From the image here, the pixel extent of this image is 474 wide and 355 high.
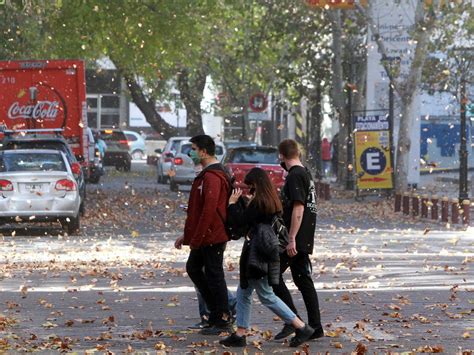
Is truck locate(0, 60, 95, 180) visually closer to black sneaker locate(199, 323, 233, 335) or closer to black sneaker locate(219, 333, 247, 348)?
black sneaker locate(199, 323, 233, 335)

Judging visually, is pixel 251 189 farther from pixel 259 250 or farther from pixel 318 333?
pixel 318 333

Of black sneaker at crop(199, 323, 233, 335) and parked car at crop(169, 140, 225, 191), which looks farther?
parked car at crop(169, 140, 225, 191)

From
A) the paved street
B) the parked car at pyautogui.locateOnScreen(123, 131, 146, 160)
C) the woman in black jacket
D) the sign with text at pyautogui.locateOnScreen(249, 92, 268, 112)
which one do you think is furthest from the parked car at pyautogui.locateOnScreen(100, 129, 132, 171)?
the woman in black jacket

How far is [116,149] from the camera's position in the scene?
224 feet

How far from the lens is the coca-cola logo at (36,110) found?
117 ft

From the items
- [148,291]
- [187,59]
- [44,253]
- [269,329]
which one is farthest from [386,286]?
[187,59]

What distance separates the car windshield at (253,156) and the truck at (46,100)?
11.0ft

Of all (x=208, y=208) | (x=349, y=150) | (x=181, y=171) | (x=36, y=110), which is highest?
(x=36, y=110)

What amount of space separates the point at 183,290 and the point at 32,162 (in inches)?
430

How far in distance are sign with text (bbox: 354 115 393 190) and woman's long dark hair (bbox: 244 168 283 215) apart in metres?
26.0

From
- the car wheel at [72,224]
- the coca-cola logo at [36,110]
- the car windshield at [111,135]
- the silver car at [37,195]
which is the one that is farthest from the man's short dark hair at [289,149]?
the car windshield at [111,135]

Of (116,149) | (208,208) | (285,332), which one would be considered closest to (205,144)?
(208,208)

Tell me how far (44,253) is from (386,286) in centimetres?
680

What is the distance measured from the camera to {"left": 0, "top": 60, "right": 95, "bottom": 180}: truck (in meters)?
35.3
